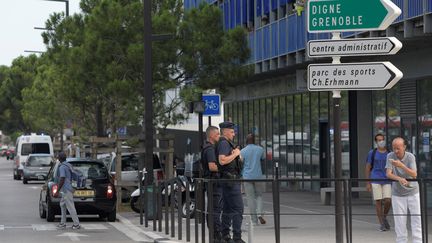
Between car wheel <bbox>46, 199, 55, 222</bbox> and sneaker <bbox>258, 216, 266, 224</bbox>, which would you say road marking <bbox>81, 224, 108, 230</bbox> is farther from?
sneaker <bbox>258, 216, 266, 224</bbox>

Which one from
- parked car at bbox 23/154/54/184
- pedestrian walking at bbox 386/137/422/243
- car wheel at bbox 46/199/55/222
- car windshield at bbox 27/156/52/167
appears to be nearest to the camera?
pedestrian walking at bbox 386/137/422/243

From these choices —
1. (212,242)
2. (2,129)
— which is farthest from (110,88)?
(2,129)

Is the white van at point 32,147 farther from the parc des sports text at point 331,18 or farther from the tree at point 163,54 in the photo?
the parc des sports text at point 331,18

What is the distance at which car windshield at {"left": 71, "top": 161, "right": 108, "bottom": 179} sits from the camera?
23375mm

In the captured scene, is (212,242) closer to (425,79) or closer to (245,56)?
(425,79)

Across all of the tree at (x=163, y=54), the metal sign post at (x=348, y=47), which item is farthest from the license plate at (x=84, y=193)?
the metal sign post at (x=348, y=47)

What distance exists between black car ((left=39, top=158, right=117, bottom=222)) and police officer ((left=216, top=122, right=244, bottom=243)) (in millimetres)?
8135

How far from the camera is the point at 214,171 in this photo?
600 inches

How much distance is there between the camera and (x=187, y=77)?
28547mm

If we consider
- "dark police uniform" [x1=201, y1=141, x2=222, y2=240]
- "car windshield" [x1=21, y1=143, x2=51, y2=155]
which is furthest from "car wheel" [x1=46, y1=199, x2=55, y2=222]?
"car windshield" [x1=21, y1=143, x2=51, y2=155]

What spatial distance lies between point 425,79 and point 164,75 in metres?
7.19

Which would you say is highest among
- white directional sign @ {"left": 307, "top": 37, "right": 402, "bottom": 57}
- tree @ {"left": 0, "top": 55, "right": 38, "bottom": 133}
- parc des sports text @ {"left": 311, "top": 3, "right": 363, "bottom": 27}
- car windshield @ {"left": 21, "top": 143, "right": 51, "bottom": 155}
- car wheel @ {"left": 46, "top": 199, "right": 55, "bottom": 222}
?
tree @ {"left": 0, "top": 55, "right": 38, "bottom": 133}

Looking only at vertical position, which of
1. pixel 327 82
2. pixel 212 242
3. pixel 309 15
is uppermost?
pixel 309 15

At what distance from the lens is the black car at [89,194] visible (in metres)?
22.9
